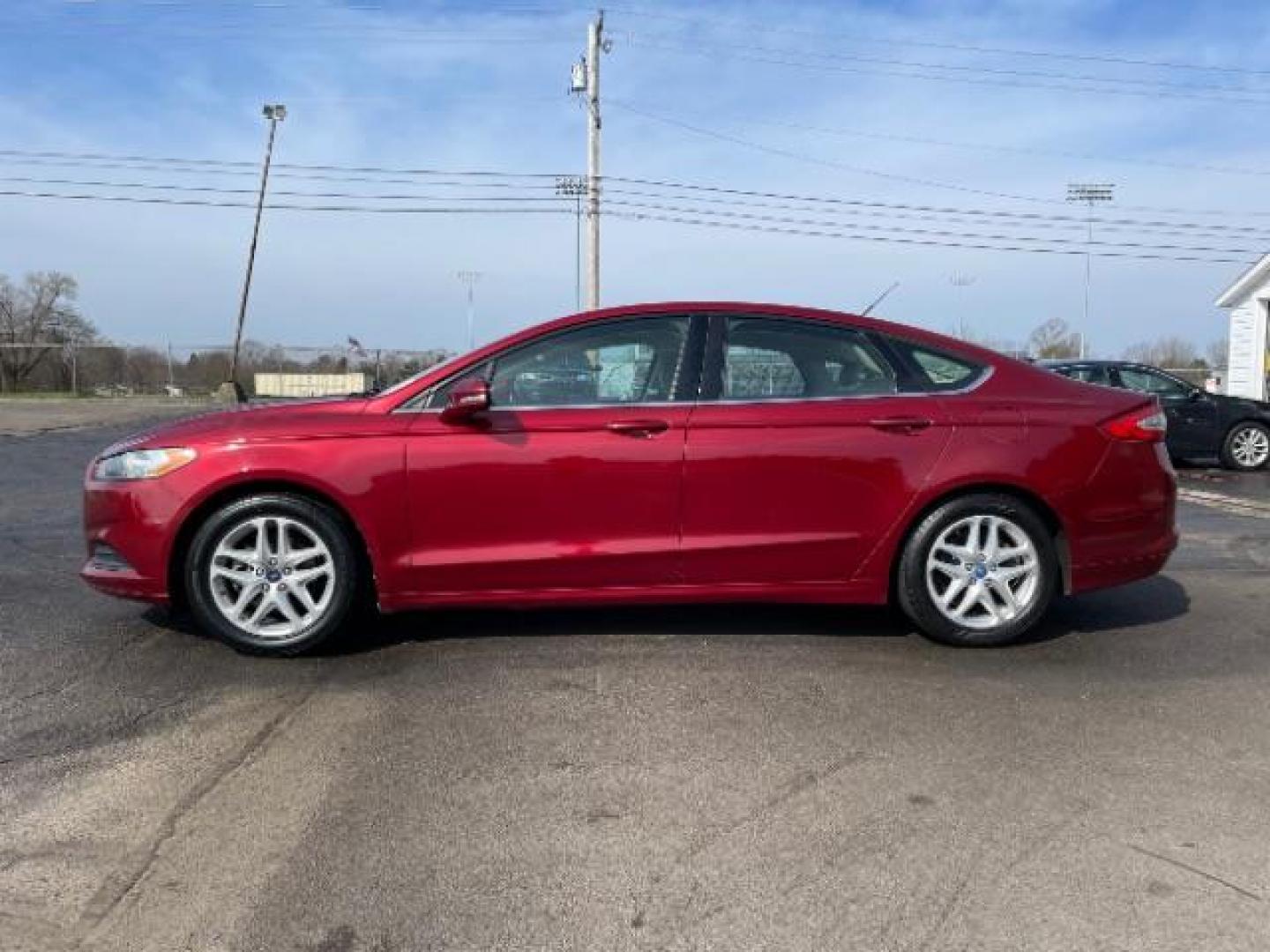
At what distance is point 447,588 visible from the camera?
4633mm

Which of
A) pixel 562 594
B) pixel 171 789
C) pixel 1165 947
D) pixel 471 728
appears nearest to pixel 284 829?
pixel 171 789

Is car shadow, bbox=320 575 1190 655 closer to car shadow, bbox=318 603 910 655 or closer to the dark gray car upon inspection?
car shadow, bbox=318 603 910 655

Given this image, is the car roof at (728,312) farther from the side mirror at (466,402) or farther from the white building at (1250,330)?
the white building at (1250,330)

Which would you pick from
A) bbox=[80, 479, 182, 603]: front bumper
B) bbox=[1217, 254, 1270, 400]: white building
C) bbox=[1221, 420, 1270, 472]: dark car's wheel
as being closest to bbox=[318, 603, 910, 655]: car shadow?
bbox=[80, 479, 182, 603]: front bumper

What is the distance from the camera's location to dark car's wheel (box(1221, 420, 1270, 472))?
14125 mm

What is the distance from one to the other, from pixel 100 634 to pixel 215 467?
1.16 m

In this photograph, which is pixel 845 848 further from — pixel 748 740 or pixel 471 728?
pixel 471 728

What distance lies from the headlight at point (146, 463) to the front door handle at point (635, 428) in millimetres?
1774

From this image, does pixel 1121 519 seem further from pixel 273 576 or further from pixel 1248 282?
pixel 1248 282

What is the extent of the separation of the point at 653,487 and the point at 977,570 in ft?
4.90

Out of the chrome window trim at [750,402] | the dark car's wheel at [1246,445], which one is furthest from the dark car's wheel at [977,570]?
the dark car's wheel at [1246,445]

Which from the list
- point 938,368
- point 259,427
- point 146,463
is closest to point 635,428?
point 938,368

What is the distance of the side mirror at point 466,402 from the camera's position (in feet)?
14.8

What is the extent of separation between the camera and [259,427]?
4.61 m
